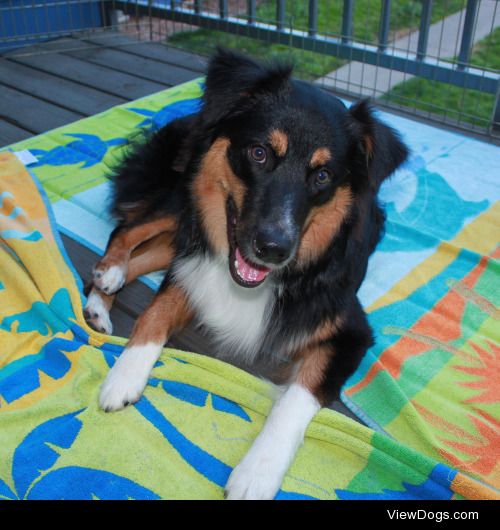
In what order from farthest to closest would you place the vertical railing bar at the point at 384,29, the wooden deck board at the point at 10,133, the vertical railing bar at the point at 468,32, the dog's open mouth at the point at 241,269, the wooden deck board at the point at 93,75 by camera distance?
1. the wooden deck board at the point at 93,75
2. the vertical railing bar at the point at 384,29
3. the vertical railing bar at the point at 468,32
4. the wooden deck board at the point at 10,133
5. the dog's open mouth at the point at 241,269

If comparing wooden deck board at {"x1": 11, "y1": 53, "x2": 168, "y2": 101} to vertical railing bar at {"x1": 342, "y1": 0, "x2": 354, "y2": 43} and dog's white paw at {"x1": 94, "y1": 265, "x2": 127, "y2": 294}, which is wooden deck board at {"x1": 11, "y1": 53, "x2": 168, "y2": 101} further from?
dog's white paw at {"x1": 94, "y1": 265, "x2": 127, "y2": 294}

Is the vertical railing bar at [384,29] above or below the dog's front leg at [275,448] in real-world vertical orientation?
above

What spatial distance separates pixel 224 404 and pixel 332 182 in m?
0.94

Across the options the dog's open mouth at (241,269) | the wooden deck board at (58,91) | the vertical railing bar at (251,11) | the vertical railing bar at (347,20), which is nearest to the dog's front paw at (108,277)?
the dog's open mouth at (241,269)

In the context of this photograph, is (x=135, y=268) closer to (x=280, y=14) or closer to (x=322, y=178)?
(x=322, y=178)

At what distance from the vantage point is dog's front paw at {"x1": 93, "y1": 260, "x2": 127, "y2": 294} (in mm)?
2590

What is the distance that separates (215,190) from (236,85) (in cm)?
41

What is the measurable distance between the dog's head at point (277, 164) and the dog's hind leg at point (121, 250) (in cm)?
58

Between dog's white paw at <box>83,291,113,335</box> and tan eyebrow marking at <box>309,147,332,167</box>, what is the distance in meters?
1.15

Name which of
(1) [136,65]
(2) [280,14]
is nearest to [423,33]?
(2) [280,14]

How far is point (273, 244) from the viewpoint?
6.25 feet

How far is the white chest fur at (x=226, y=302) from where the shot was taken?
2326 mm

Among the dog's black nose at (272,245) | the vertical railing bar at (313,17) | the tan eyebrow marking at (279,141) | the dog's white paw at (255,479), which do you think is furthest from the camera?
the vertical railing bar at (313,17)

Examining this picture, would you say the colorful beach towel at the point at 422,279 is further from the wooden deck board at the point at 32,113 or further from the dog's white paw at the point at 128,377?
the dog's white paw at the point at 128,377
